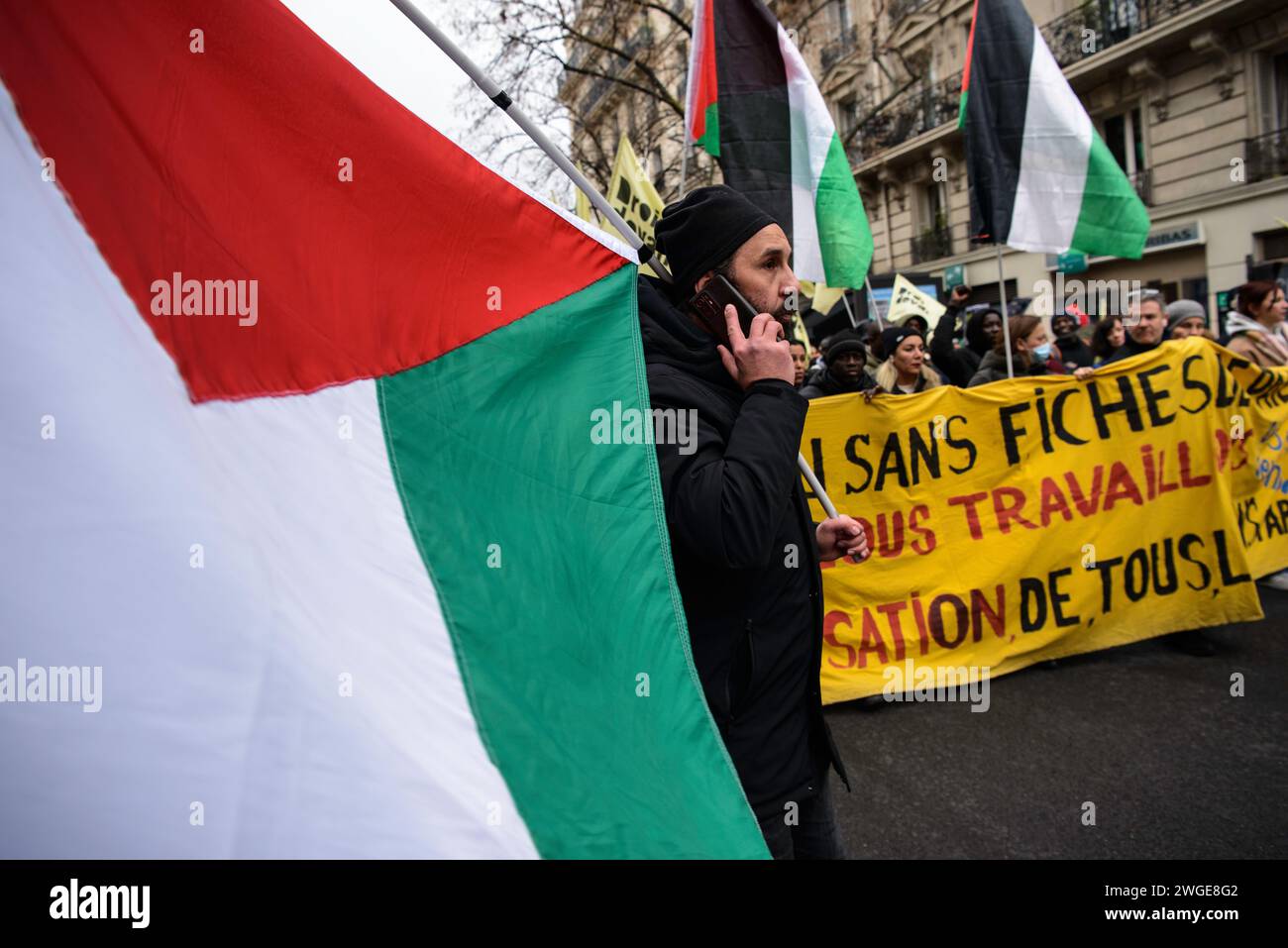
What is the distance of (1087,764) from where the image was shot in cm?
352

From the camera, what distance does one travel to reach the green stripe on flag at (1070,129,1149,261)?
204 inches

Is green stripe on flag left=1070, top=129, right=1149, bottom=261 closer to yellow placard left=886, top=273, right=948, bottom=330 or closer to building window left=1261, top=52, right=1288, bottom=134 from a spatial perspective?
yellow placard left=886, top=273, right=948, bottom=330

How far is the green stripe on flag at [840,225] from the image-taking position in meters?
4.96

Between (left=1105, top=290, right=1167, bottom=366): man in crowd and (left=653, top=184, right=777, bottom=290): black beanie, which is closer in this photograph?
(left=653, top=184, right=777, bottom=290): black beanie

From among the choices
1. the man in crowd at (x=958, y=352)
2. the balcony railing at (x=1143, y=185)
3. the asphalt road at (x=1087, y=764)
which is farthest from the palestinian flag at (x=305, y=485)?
the balcony railing at (x=1143, y=185)

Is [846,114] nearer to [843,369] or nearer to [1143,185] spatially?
[1143,185]

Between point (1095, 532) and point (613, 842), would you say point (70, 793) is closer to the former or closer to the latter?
point (613, 842)

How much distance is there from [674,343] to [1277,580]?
5.71 m

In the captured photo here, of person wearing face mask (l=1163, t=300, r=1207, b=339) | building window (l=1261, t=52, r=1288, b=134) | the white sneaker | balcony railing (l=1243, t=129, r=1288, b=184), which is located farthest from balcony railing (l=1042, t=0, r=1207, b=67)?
the white sneaker

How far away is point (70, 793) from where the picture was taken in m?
1.11

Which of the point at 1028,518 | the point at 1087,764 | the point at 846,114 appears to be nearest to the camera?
the point at 1087,764

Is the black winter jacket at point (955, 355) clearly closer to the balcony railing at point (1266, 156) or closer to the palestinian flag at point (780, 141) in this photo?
the palestinian flag at point (780, 141)
